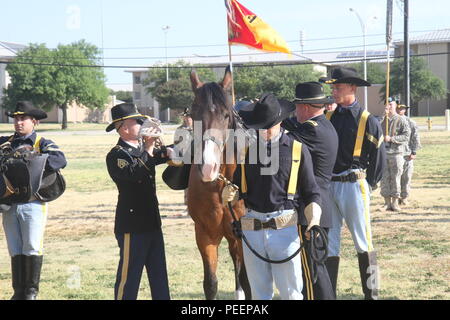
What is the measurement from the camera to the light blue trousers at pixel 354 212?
23.3 ft

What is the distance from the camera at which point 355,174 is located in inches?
282

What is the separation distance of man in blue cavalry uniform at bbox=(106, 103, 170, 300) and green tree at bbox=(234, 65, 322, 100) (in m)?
61.1

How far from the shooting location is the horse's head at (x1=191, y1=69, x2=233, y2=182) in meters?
5.18

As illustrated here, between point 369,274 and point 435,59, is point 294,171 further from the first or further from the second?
point 435,59

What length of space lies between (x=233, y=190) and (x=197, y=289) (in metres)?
2.95

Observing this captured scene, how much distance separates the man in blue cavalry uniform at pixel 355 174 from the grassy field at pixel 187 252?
0.52 m

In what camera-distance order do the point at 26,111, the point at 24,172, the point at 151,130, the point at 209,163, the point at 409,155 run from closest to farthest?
the point at 209,163 → the point at 151,130 → the point at 24,172 → the point at 26,111 → the point at 409,155

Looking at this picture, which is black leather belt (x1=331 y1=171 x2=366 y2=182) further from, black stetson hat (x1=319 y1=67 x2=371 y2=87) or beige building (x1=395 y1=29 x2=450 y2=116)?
beige building (x1=395 y1=29 x2=450 y2=116)

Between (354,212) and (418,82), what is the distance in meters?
67.5

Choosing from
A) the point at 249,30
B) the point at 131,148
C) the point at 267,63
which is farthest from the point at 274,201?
the point at 267,63

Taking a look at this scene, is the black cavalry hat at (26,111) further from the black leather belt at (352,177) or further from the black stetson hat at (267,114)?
the black leather belt at (352,177)

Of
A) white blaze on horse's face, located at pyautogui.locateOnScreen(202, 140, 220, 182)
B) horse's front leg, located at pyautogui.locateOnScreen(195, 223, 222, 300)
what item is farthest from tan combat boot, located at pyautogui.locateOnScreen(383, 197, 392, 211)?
white blaze on horse's face, located at pyautogui.locateOnScreen(202, 140, 220, 182)

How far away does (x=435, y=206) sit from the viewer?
14.2 m

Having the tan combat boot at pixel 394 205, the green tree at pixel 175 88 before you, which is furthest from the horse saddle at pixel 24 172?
the green tree at pixel 175 88
